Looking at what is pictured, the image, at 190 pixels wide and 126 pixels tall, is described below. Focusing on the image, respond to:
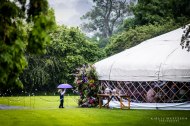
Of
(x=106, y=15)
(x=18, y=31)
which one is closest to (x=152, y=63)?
(x=18, y=31)

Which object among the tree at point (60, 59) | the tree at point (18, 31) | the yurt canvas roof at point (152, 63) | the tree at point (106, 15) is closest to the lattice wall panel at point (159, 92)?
the yurt canvas roof at point (152, 63)

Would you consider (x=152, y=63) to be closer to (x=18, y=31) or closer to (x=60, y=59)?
(x=18, y=31)

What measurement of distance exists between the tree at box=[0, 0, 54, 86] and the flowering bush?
10519 millimetres

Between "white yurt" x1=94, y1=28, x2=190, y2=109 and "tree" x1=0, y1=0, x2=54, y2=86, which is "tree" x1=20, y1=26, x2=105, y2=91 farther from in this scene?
"tree" x1=0, y1=0, x2=54, y2=86

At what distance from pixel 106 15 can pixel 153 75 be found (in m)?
40.7

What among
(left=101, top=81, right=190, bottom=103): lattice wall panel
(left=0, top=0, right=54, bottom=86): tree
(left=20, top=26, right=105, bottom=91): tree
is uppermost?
(left=20, top=26, right=105, bottom=91): tree

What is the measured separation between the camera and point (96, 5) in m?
55.4

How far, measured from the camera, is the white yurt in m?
14.9

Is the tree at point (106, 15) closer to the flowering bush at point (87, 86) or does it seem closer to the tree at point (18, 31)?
the flowering bush at point (87, 86)

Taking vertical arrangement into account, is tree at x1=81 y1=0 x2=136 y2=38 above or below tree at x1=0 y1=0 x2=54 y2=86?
above

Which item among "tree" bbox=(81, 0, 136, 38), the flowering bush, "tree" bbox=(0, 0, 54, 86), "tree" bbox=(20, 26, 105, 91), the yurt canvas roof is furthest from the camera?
"tree" bbox=(81, 0, 136, 38)

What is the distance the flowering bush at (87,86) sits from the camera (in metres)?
16.3

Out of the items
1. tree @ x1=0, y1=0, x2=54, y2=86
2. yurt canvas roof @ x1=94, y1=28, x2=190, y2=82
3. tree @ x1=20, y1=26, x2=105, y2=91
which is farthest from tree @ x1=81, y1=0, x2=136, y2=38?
tree @ x1=0, y1=0, x2=54, y2=86

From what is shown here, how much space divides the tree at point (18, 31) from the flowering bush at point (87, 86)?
10.5m
